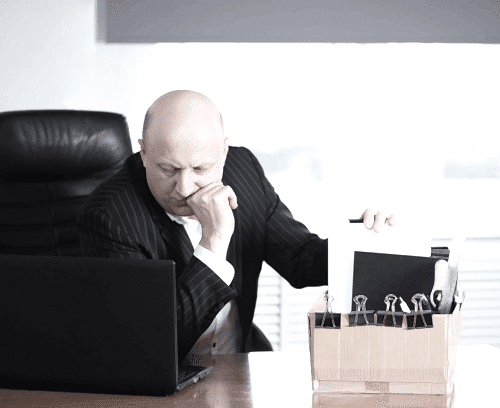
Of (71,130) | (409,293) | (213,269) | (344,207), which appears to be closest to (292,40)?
(344,207)

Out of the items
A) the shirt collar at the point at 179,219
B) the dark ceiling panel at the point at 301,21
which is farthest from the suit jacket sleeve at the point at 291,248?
the dark ceiling panel at the point at 301,21

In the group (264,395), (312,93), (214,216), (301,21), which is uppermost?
(301,21)

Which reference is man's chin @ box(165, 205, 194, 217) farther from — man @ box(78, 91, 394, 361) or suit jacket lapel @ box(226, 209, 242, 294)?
suit jacket lapel @ box(226, 209, 242, 294)

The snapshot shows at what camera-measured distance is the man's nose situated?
1343mm

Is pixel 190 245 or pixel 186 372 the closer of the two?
pixel 186 372

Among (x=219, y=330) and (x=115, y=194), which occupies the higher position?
(x=115, y=194)

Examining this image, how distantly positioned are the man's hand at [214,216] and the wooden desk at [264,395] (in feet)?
0.90

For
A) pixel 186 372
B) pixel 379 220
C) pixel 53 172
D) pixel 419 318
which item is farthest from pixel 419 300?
pixel 53 172

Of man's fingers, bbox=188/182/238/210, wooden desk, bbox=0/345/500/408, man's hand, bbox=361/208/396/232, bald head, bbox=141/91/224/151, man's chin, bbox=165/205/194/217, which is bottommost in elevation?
wooden desk, bbox=0/345/500/408

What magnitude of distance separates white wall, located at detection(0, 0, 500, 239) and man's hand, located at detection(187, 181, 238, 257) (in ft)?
3.74

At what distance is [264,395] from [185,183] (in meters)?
0.52

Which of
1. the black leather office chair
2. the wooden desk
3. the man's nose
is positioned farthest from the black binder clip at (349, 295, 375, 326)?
the black leather office chair

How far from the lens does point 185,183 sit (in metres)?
1.34

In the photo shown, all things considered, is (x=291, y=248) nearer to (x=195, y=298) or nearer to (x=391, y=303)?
(x=195, y=298)
